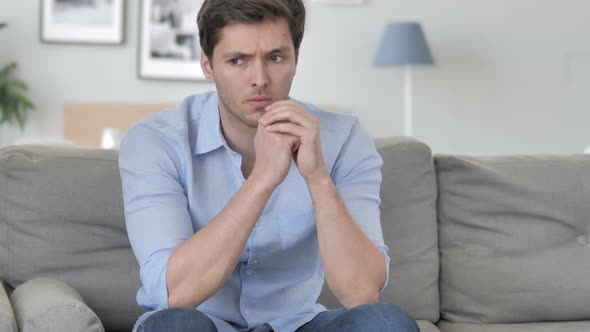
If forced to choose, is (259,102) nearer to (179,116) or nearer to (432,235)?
(179,116)

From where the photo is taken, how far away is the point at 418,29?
5.43 m

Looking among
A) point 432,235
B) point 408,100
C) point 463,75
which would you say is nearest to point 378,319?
point 432,235

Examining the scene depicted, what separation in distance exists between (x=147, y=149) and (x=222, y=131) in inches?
7.4

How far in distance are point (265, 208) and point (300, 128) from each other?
0.72 ft

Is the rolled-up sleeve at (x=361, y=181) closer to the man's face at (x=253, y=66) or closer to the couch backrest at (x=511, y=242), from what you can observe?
the man's face at (x=253, y=66)

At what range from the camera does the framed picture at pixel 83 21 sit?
5.41 metres

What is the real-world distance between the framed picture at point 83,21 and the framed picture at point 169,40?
0.16m

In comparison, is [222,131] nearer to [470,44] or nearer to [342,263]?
[342,263]

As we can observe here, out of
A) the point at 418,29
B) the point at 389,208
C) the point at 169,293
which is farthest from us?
the point at 418,29

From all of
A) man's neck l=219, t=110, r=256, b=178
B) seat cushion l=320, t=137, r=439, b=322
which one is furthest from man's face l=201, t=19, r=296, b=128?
seat cushion l=320, t=137, r=439, b=322

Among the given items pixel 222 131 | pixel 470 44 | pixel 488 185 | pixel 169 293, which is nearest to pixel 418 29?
pixel 470 44

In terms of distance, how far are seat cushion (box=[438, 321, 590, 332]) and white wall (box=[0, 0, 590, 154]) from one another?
354cm

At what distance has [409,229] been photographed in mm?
2244

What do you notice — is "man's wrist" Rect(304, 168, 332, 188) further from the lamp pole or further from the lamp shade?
the lamp pole
